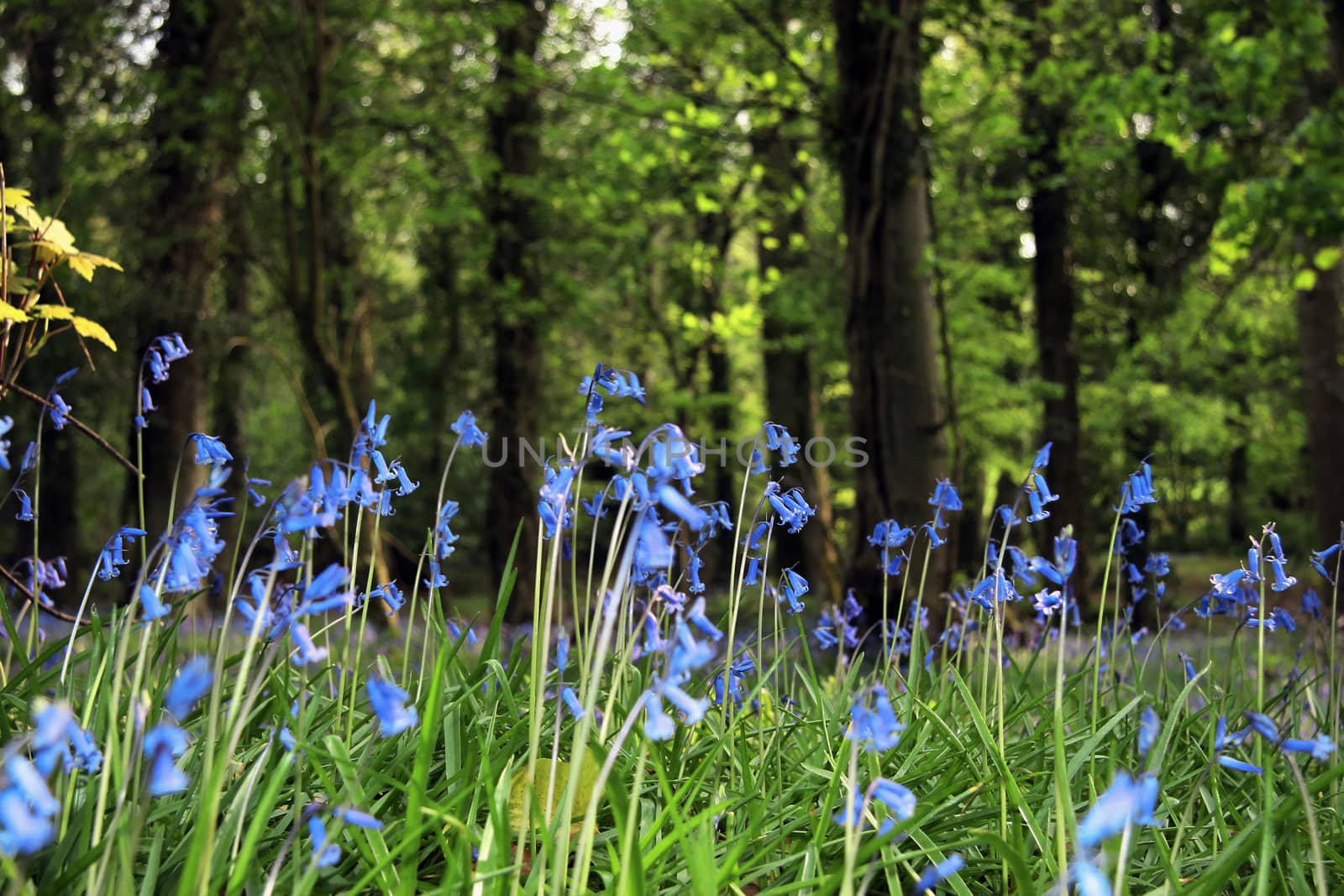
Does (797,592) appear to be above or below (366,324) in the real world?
below

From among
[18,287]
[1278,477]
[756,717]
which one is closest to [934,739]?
[756,717]

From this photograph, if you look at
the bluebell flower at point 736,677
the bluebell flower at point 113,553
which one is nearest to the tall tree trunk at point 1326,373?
the bluebell flower at point 736,677

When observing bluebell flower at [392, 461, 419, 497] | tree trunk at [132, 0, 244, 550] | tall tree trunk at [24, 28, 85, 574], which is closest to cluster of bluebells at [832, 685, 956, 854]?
bluebell flower at [392, 461, 419, 497]

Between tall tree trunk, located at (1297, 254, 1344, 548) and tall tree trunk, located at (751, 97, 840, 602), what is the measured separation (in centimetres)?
513

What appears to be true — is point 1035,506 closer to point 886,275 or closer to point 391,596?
point 391,596

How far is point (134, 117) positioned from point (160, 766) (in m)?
13.6

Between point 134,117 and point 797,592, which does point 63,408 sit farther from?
point 134,117

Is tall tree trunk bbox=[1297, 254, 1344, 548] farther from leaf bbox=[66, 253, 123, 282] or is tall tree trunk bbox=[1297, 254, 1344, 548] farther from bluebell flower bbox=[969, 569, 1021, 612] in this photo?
leaf bbox=[66, 253, 123, 282]

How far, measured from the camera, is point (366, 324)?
61.8 feet

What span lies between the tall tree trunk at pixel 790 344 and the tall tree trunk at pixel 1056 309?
2.73 metres

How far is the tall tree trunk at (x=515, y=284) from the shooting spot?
468 inches

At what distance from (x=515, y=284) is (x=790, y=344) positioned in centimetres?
374

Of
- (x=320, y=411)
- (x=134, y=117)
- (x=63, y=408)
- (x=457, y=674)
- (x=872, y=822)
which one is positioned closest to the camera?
(x=872, y=822)

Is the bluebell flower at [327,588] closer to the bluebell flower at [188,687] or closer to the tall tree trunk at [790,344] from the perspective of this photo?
the bluebell flower at [188,687]
